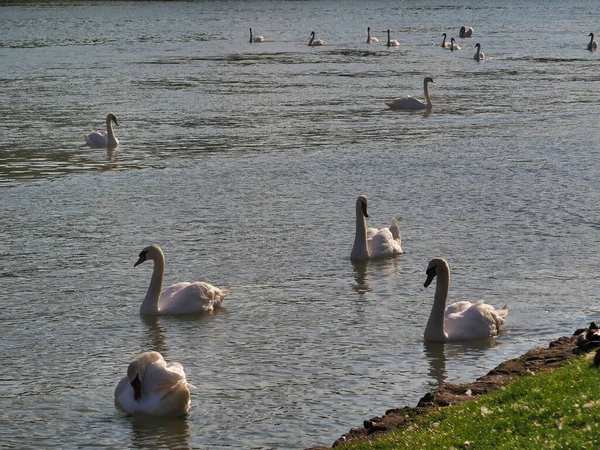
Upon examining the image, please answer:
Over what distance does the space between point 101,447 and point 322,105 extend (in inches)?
916

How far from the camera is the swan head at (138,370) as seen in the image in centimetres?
1027

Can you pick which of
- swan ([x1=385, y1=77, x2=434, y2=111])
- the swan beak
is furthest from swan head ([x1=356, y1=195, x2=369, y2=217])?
swan ([x1=385, y1=77, x2=434, y2=111])

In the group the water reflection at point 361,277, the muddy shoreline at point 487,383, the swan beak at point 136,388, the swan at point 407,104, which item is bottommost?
the water reflection at point 361,277

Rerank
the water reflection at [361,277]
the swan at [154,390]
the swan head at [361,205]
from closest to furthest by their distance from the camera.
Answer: the swan at [154,390] < the water reflection at [361,277] < the swan head at [361,205]

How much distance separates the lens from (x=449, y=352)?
470 inches

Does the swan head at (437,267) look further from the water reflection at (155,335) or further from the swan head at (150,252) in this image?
the swan head at (150,252)

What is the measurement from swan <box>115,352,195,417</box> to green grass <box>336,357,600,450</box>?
1991 millimetres

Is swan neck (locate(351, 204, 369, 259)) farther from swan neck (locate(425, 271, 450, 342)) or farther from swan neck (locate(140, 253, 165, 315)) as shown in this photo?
swan neck (locate(425, 271, 450, 342))

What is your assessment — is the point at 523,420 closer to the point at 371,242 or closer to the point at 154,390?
the point at 154,390

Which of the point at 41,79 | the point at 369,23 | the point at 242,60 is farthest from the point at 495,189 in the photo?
the point at 369,23

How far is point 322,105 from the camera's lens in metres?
32.1

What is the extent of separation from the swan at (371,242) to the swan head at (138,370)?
563 cm

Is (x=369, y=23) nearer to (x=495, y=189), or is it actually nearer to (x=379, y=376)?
(x=495, y=189)

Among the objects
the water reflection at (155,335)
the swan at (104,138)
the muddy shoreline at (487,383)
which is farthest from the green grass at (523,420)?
the swan at (104,138)
